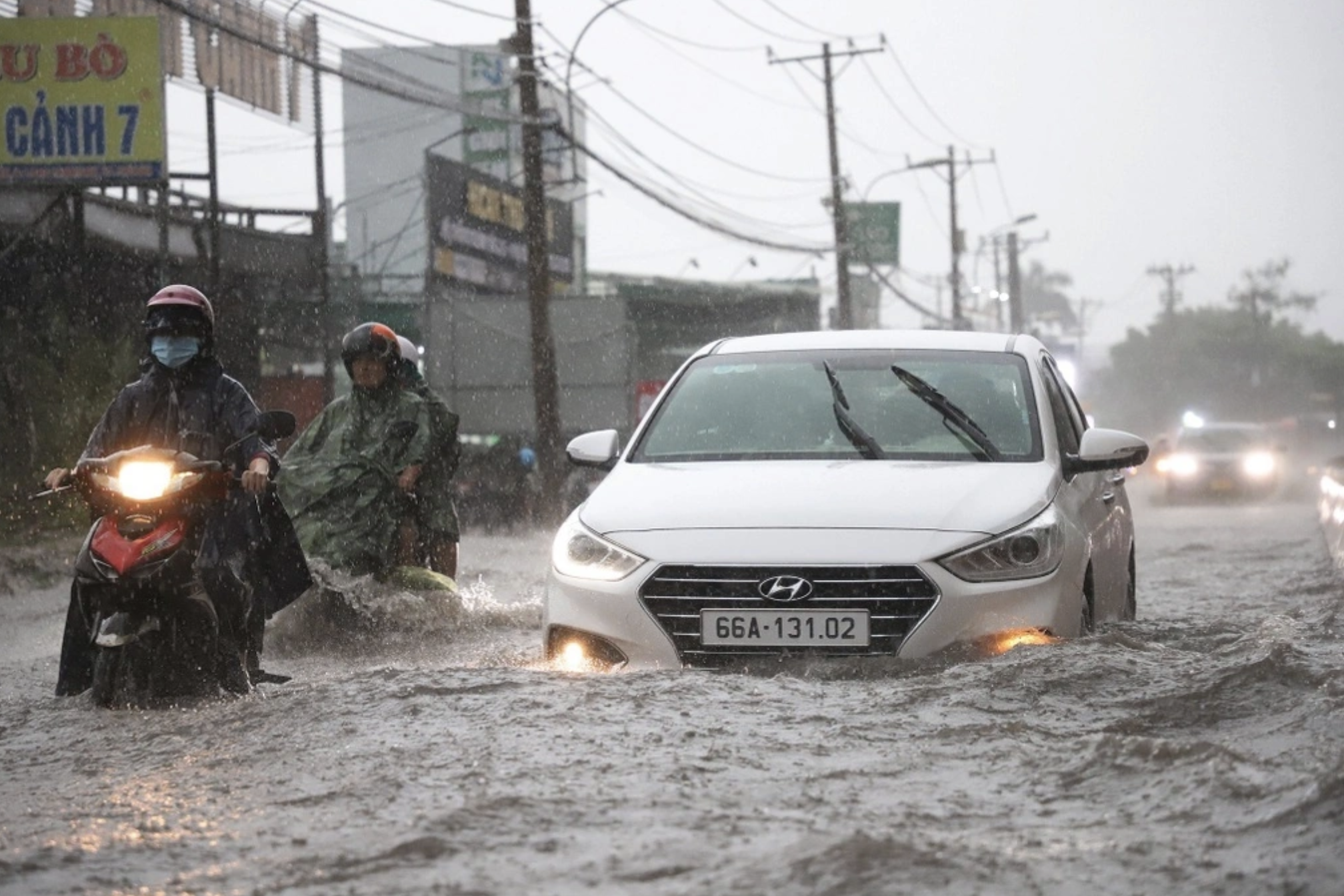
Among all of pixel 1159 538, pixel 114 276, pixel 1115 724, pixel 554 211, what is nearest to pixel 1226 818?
pixel 1115 724

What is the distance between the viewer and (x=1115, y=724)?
521 centimetres

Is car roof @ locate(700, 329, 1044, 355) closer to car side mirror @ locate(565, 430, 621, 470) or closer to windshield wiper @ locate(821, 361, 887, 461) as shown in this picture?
windshield wiper @ locate(821, 361, 887, 461)

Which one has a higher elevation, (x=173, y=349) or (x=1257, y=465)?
(x=173, y=349)

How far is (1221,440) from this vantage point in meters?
32.2

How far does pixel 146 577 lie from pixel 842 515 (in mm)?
2125

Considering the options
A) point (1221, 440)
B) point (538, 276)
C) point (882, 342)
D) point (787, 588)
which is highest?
point (538, 276)

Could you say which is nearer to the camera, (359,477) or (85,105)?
(359,477)

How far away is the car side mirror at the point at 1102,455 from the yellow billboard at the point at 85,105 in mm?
18163

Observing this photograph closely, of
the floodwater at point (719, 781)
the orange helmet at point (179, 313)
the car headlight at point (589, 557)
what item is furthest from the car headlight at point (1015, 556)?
the orange helmet at point (179, 313)

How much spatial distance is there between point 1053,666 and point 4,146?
19852 mm

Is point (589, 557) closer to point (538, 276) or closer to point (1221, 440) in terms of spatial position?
point (538, 276)

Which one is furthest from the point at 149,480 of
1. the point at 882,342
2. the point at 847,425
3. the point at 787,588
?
the point at 882,342

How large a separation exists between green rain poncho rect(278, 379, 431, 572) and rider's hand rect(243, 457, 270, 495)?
2592 mm

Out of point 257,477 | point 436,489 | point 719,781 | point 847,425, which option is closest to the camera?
point 719,781
